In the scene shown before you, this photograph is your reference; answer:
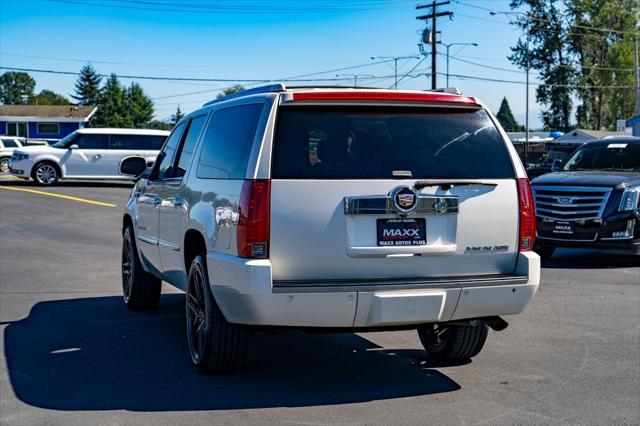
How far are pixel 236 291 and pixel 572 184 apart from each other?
8.56m

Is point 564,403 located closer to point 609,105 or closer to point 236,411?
point 236,411

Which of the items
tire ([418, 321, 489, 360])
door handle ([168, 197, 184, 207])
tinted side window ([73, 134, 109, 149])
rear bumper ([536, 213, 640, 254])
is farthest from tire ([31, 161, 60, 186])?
tire ([418, 321, 489, 360])

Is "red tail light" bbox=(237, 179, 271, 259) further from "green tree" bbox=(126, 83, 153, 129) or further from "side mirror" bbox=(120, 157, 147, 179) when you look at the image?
"green tree" bbox=(126, 83, 153, 129)

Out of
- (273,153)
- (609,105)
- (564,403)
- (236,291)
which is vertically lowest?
(564,403)

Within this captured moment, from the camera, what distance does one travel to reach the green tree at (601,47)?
8225cm

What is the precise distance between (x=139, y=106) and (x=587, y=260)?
13060cm

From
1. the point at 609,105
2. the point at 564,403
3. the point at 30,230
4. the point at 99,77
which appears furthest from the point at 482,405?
the point at 99,77

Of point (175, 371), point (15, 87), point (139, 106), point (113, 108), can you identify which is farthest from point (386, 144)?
point (15, 87)

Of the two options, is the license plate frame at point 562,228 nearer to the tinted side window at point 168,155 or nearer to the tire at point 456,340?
the tire at point 456,340

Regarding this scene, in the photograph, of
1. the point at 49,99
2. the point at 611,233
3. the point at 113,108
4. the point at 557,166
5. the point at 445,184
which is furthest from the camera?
the point at 49,99

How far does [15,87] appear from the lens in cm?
18762

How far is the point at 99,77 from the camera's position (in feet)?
→ 440

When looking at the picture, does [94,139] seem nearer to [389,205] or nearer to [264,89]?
[264,89]

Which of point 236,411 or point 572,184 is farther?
point 572,184
